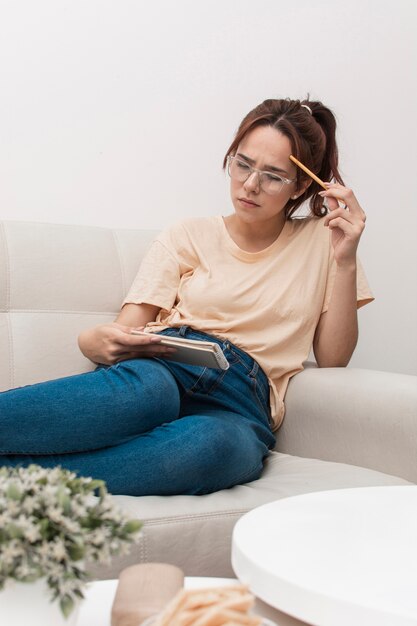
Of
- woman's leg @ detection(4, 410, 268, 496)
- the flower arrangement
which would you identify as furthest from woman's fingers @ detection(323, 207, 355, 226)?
the flower arrangement

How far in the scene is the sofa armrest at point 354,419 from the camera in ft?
5.22

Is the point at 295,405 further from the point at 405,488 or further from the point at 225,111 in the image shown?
the point at 225,111

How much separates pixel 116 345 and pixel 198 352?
0.21 metres

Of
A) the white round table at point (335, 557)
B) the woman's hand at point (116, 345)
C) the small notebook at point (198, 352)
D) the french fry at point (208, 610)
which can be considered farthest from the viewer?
the woman's hand at point (116, 345)

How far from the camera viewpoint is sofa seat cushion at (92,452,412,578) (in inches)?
49.8

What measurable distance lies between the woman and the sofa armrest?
60 millimetres

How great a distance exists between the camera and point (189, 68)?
7.60 ft

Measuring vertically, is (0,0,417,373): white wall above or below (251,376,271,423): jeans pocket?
above

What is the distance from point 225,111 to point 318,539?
166 centimetres

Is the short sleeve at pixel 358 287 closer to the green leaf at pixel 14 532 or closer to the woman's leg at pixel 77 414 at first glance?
the woman's leg at pixel 77 414

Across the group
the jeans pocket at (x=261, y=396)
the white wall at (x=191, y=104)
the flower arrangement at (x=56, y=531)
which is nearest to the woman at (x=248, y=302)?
the jeans pocket at (x=261, y=396)

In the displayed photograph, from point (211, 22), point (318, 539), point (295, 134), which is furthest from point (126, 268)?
point (318, 539)

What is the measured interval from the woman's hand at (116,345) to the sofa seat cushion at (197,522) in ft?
1.05

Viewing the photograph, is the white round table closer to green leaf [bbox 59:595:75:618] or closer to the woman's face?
green leaf [bbox 59:595:75:618]
